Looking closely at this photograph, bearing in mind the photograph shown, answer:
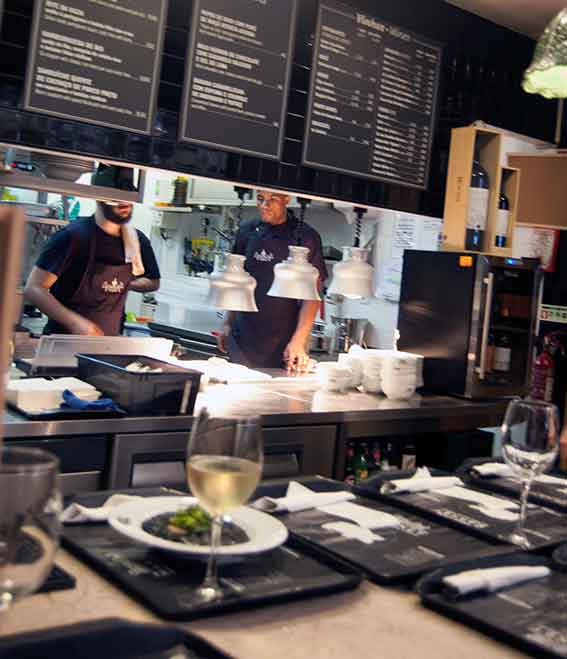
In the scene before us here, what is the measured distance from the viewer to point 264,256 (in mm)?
4840

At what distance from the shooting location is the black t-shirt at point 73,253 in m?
4.21

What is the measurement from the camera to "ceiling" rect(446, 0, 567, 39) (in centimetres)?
417

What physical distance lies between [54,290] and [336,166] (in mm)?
1608

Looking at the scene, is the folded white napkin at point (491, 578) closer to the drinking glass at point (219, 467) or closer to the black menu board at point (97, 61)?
the drinking glass at point (219, 467)

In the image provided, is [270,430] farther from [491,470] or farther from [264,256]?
[264,256]

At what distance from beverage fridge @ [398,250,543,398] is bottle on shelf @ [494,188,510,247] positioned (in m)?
0.18

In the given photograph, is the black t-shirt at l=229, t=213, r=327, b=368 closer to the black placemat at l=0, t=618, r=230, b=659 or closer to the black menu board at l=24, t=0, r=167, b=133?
the black menu board at l=24, t=0, r=167, b=133

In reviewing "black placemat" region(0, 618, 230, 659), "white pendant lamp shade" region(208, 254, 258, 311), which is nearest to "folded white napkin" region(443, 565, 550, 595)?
"black placemat" region(0, 618, 230, 659)

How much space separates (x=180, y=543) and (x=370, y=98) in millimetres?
3142

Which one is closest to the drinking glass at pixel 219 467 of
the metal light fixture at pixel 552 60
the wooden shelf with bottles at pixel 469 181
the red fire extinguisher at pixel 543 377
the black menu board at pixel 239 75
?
the metal light fixture at pixel 552 60

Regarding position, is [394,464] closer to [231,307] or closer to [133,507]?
[231,307]

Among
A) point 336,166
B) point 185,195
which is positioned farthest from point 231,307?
point 185,195

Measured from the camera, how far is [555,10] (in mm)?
4246

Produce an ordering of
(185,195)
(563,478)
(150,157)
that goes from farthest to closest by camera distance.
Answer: (185,195) < (150,157) < (563,478)
